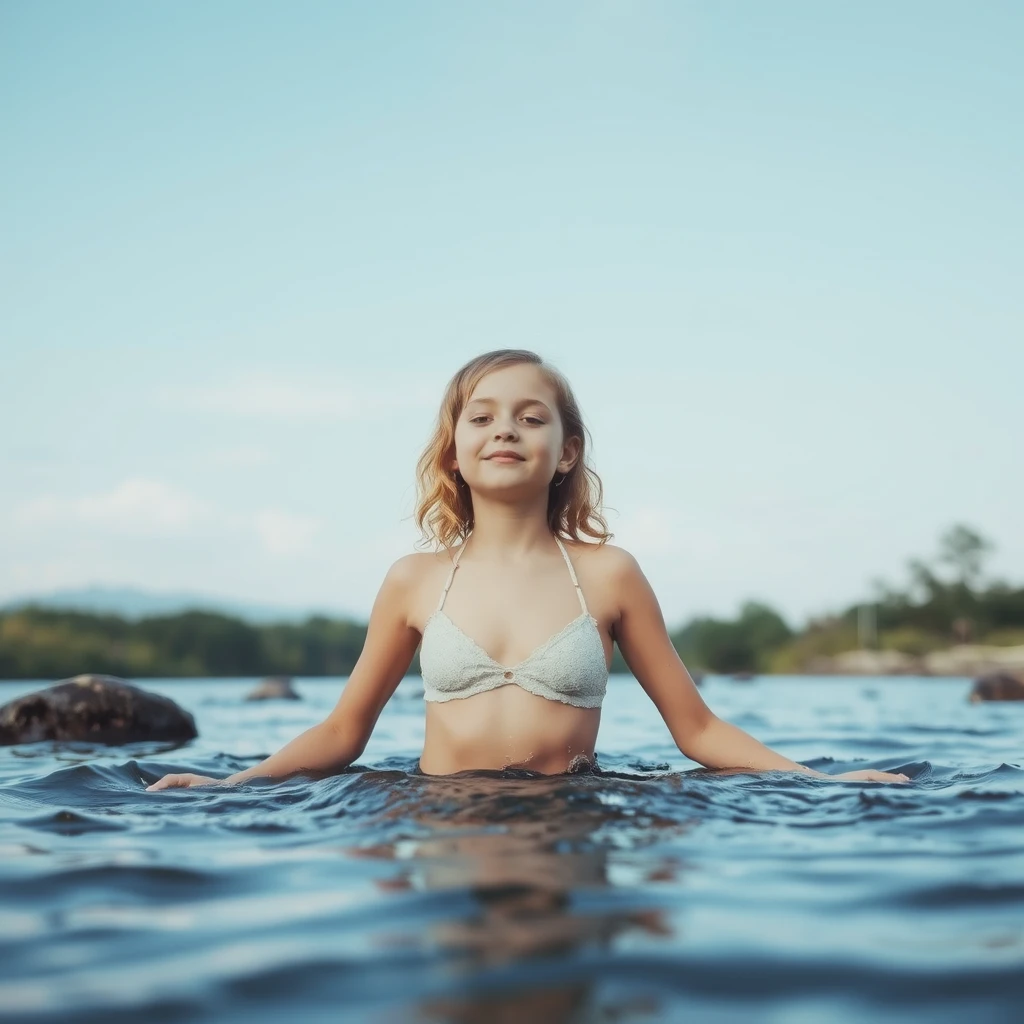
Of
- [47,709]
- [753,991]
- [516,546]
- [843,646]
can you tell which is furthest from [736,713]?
[843,646]

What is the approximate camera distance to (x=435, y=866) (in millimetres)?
2770

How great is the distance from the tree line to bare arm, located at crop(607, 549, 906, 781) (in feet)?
171

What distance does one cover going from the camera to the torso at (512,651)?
4.37 metres

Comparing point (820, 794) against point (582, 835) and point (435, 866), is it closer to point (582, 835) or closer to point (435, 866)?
point (582, 835)

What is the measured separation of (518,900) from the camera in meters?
2.40

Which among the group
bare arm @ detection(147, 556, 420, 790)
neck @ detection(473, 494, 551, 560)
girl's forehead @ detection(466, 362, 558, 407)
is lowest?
bare arm @ detection(147, 556, 420, 790)

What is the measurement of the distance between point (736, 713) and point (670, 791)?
10.2 metres

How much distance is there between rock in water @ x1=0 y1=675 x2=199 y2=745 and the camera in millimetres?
8188

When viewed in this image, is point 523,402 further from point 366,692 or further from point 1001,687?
point 1001,687

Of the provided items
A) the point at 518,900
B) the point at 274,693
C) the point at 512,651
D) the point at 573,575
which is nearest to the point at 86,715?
the point at 512,651

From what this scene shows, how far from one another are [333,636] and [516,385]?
76.9 m

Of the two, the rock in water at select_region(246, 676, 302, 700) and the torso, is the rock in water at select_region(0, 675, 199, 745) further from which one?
the rock in water at select_region(246, 676, 302, 700)

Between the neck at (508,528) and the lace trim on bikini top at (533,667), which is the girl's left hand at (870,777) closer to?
the lace trim on bikini top at (533,667)

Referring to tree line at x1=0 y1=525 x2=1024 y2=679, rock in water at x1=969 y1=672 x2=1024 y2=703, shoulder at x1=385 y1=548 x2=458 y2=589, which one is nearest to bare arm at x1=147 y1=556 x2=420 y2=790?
shoulder at x1=385 y1=548 x2=458 y2=589
